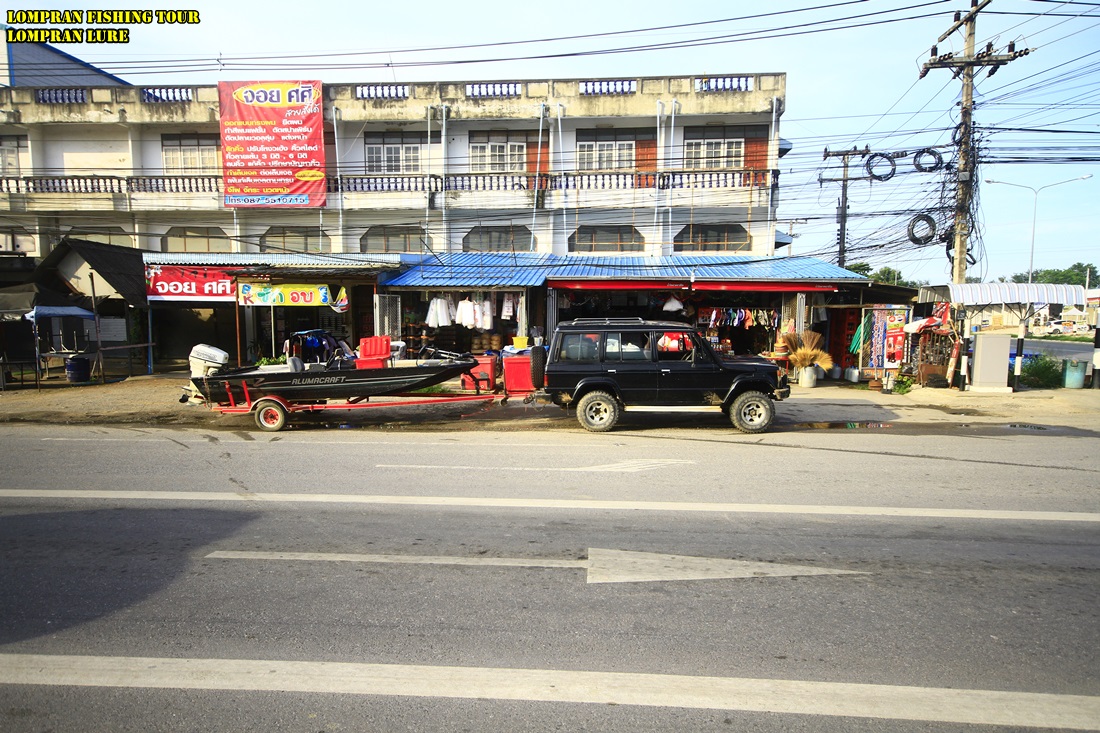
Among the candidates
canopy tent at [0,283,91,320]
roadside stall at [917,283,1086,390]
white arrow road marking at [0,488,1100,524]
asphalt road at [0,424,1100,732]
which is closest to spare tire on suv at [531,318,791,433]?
asphalt road at [0,424,1100,732]

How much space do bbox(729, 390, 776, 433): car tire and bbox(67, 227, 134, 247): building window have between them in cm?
2120

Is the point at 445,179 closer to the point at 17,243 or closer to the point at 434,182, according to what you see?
the point at 434,182

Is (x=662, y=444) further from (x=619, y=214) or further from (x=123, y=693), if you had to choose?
(x=619, y=214)

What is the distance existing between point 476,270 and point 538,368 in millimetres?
8721

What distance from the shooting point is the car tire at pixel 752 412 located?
1048 centimetres

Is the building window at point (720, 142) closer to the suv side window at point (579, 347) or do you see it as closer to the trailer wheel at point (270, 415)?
the suv side window at point (579, 347)

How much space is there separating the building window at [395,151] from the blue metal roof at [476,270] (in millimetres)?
3692

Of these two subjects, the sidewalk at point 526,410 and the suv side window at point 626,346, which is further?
the sidewalk at point 526,410

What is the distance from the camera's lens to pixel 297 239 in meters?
21.6

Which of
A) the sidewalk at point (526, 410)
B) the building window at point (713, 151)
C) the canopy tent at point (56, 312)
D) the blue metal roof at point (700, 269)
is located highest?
the building window at point (713, 151)

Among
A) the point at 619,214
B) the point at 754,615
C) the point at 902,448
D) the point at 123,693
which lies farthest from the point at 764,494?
the point at 619,214

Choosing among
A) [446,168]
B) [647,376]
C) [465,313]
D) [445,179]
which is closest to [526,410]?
[647,376]

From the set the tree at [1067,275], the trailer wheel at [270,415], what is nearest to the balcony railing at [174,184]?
the trailer wheel at [270,415]

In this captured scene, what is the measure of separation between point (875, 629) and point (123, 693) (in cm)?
418
